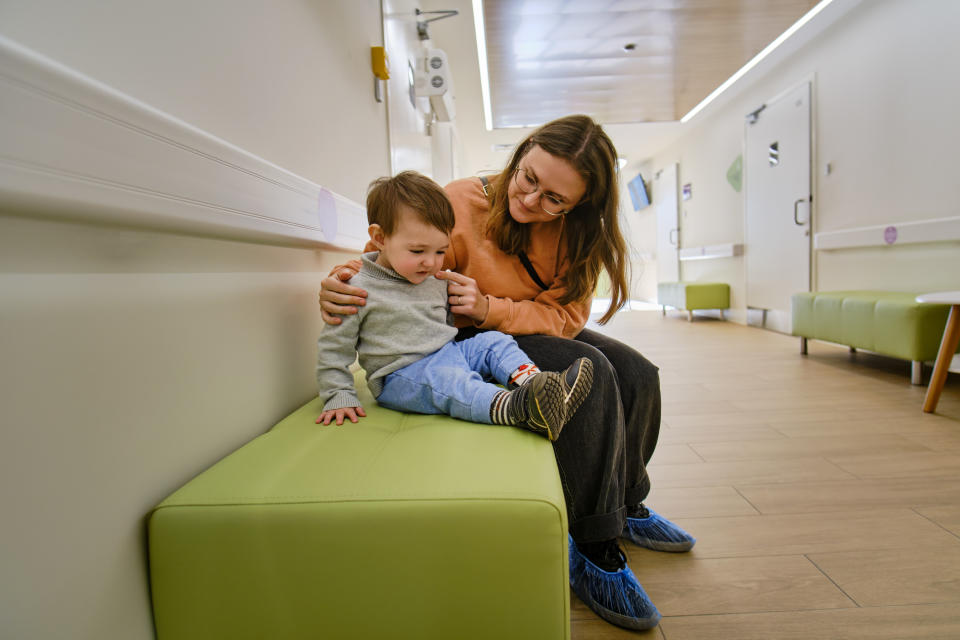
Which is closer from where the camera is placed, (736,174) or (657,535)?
(657,535)

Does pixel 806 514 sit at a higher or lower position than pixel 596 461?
lower

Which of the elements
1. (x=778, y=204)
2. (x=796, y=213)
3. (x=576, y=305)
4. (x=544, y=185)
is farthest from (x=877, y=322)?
(x=544, y=185)

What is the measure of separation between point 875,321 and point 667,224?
18.2 ft

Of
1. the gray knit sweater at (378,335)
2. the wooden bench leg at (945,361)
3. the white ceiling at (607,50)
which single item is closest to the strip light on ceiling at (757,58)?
the white ceiling at (607,50)

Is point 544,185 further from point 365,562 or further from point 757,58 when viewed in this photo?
point 757,58

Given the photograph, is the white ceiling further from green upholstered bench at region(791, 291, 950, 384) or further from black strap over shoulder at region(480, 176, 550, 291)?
green upholstered bench at region(791, 291, 950, 384)

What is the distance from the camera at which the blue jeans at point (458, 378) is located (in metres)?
1.00

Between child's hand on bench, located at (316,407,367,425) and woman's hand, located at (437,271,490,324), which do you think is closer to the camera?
child's hand on bench, located at (316,407,367,425)

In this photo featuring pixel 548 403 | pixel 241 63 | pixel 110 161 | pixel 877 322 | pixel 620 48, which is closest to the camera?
pixel 110 161

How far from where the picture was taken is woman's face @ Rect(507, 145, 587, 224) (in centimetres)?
119

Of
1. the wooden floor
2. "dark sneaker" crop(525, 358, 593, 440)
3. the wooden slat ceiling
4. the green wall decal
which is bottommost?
the wooden floor

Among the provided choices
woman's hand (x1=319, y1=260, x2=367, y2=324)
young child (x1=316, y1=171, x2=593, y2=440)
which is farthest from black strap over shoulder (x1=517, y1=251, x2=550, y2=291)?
woman's hand (x1=319, y1=260, x2=367, y2=324)

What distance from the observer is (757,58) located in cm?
475

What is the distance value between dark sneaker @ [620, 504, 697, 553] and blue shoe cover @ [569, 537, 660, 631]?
0.20 meters
